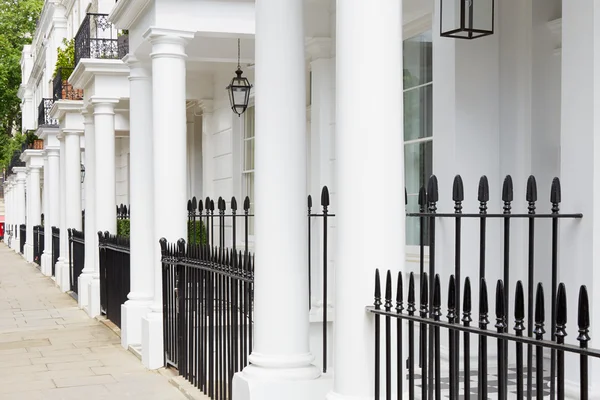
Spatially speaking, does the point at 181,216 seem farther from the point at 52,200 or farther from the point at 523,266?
the point at 52,200

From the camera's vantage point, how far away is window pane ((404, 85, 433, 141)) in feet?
26.1

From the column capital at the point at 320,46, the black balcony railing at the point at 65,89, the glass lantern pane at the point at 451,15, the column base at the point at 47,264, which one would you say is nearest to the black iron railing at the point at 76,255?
the black balcony railing at the point at 65,89

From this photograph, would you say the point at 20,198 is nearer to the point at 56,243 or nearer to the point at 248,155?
the point at 56,243

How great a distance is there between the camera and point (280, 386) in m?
5.28

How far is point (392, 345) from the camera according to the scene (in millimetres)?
4438

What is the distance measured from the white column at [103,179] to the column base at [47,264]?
9.23 metres

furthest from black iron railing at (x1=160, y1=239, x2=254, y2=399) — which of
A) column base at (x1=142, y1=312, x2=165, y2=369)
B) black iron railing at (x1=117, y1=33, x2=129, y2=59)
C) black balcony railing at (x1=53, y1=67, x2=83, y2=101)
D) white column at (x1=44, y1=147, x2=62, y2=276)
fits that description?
white column at (x1=44, y1=147, x2=62, y2=276)

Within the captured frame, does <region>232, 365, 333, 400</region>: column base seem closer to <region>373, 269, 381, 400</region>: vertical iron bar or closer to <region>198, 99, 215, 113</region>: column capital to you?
<region>373, 269, 381, 400</region>: vertical iron bar

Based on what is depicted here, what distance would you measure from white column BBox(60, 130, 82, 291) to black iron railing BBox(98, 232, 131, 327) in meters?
4.95

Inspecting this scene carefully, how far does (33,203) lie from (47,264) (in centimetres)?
715

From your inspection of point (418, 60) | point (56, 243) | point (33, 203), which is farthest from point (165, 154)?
point (33, 203)

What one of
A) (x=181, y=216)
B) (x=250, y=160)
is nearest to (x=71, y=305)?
(x=250, y=160)

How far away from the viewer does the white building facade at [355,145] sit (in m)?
4.33

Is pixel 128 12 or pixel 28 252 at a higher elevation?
pixel 128 12
